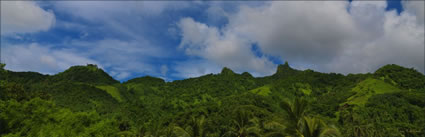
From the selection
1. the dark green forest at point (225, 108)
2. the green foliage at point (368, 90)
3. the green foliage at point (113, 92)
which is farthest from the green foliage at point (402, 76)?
the green foliage at point (113, 92)

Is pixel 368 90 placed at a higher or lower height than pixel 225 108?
higher

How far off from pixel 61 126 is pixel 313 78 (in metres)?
154

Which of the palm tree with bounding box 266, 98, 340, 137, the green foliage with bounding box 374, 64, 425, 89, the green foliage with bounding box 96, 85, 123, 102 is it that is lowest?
the palm tree with bounding box 266, 98, 340, 137

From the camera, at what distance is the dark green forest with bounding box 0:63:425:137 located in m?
26.4

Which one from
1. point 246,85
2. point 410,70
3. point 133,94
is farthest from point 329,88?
point 133,94

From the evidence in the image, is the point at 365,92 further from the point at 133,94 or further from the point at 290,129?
the point at 133,94

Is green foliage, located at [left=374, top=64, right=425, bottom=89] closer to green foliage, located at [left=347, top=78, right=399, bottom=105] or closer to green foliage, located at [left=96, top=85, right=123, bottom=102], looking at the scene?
green foliage, located at [left=347, top=78, right=399, bottom=105]

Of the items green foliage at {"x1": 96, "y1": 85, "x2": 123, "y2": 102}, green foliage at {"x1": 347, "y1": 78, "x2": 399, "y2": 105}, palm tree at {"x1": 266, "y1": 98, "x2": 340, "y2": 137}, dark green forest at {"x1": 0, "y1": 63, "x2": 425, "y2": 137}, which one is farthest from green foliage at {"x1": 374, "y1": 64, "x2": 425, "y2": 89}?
green foliage at {"x1": 96, "y1": 85, "x2": 123, "y2": 102}

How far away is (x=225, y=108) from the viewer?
10162 cm

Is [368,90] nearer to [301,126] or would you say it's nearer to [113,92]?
[301,126]

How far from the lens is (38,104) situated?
103 ft

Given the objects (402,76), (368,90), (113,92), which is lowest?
(113,92)

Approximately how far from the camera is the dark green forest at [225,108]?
26.4m

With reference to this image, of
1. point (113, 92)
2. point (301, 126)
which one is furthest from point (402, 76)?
point (113, 92)
